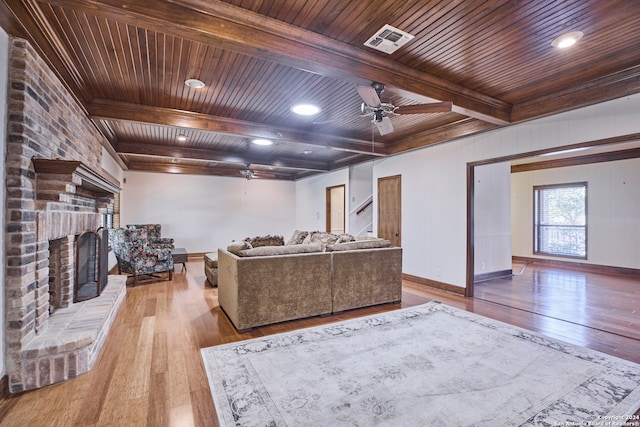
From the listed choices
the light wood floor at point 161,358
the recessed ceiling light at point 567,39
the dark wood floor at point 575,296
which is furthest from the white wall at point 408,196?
the recessed ceiling light at point 567,39

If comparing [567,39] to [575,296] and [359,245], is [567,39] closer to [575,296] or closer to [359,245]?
[359,245]

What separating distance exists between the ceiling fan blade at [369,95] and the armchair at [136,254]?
4613 millimetres

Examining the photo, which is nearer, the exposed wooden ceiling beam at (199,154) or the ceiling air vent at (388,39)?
the ceiling air vent at (388,39)

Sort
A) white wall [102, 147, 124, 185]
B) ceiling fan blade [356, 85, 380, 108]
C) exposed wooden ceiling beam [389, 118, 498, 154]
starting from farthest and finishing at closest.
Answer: white wall [102, 147, 124, 185] < exposed wooden ceiling beam [389, 118, 498, 154] < ceiling fan blade [356, 85, 380, 108]

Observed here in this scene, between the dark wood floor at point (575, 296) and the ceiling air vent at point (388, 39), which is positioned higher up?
the ceiling air vent at point (388, 39)

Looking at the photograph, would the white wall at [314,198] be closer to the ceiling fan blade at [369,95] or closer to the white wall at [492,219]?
the white wall at [492,219]

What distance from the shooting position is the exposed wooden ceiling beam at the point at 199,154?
19.1ft

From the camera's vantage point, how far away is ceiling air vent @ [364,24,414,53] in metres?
2.30

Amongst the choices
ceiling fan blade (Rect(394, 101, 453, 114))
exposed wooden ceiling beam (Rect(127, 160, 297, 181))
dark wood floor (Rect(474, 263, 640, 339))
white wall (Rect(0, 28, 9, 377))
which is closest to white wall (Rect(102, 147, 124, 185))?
exposed wooden ceiling beam (Rect(127, 160, 297, 181))

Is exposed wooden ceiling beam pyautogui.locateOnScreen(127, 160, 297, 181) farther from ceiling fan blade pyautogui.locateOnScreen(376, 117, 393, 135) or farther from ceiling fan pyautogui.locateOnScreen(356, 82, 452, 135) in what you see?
ceiling fan pyautogui.locateOnScreen(356, 82, 452, 135)

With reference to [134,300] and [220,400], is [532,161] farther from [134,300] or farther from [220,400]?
[134,300]

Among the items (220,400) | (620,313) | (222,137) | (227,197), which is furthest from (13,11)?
(227,197)

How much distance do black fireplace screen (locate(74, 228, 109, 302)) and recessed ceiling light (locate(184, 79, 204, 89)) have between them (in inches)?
84.4

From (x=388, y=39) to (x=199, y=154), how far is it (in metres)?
5.18
